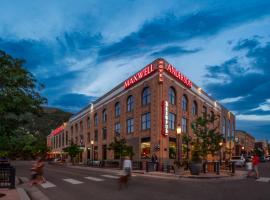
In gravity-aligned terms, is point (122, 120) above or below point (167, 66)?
below

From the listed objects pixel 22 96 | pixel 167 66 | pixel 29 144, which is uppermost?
pixel 167 66

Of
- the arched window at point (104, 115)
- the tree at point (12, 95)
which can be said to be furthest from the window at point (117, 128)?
the tree at point (12, 95)

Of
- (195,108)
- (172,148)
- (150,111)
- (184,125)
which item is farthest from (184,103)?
(172,148)

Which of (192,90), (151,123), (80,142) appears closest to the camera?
(151,123)

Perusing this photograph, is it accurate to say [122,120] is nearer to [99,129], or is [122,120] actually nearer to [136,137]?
[136,137]

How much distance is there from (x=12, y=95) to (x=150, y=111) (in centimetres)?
3046

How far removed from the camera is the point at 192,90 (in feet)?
181

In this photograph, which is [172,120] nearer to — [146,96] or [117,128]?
[146,96]

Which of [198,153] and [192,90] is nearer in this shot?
[198,153]

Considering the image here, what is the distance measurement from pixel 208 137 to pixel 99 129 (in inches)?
1435

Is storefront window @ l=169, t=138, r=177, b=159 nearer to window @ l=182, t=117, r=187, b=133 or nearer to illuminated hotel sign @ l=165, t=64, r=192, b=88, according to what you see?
window @ l=182, t=117, r=187, b=133

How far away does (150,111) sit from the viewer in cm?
4544

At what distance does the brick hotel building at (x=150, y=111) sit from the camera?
43.7 meters

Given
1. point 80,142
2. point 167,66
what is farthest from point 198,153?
point 80,142
